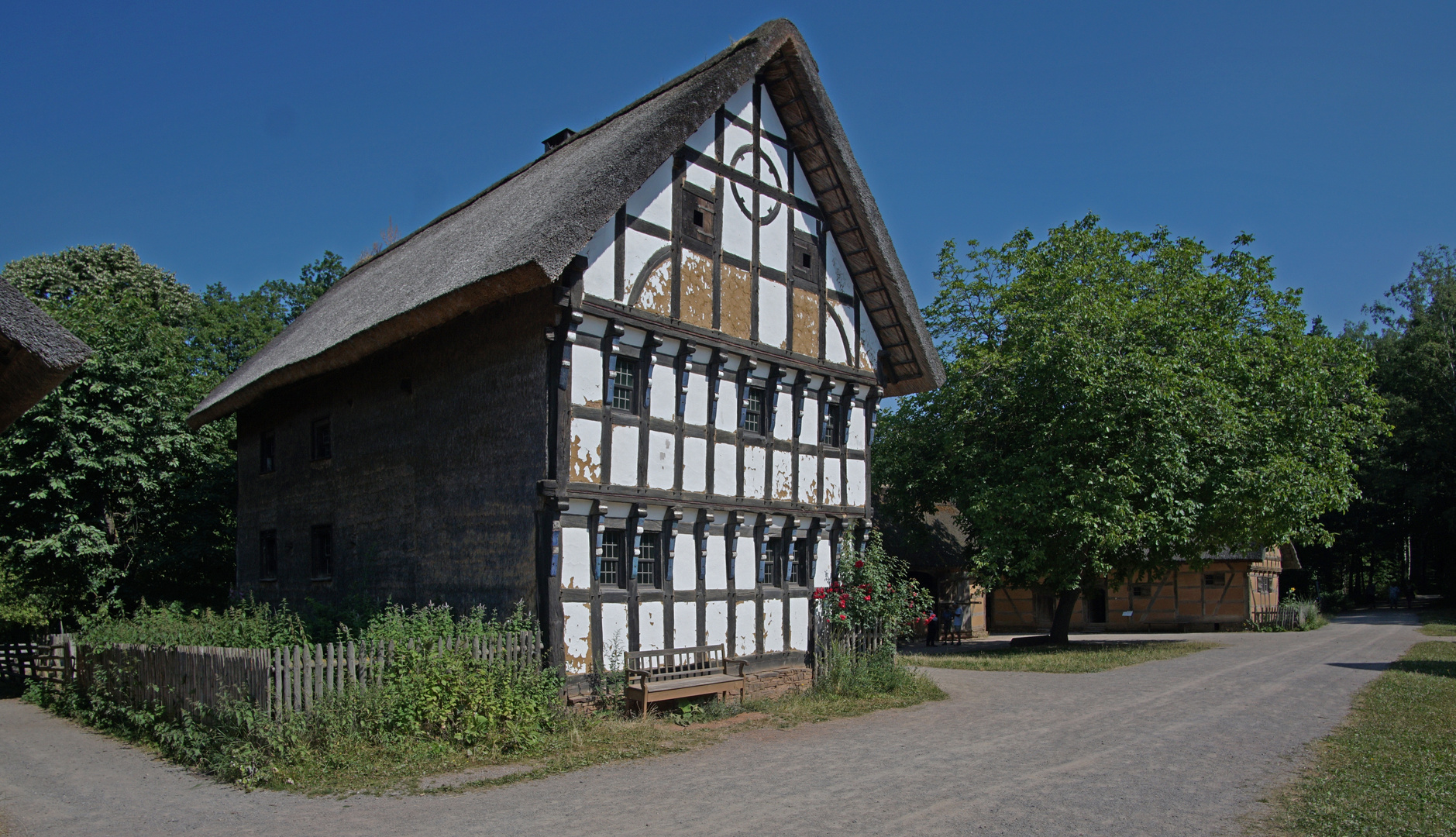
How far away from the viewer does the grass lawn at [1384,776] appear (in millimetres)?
7633

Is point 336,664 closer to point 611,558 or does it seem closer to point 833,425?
point 611,558

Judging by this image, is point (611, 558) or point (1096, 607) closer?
point (611, 558)

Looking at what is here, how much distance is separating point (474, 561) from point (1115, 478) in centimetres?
1494

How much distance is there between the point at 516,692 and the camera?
37.8 ft

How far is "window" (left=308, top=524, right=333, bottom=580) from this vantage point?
17.3 metres

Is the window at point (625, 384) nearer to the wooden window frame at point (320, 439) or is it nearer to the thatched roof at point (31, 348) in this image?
the wooden window frame at point (320, 439)

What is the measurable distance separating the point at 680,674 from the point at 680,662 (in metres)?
0.25

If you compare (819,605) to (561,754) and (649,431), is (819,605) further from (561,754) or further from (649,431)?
(561,754)

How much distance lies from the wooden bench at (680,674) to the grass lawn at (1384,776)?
713 centimetres

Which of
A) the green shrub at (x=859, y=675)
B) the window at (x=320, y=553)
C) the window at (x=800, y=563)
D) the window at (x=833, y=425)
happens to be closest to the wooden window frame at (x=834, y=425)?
the window at (x=833, y=425)

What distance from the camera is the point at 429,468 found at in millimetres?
14594

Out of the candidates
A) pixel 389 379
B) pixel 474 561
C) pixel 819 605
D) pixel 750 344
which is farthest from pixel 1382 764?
pixel 389 379

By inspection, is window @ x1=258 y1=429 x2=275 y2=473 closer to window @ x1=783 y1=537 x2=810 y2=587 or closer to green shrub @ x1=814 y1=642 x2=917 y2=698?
window @ x1=783 y1=537 x2=810 y2=587

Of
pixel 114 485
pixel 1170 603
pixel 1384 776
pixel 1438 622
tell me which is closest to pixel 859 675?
pixel 1384 776
